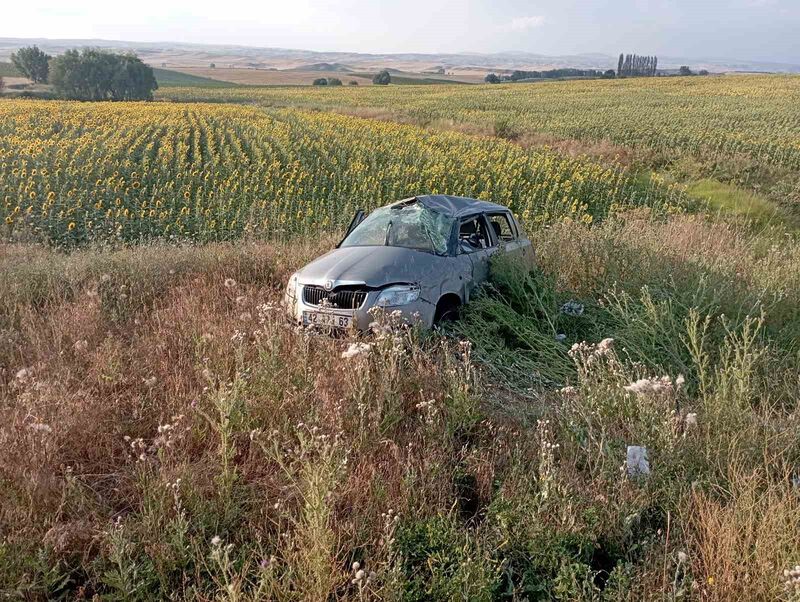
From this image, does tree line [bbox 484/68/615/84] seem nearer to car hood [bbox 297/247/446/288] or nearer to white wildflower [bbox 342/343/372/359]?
car hood [bbox 297/247/446/288]

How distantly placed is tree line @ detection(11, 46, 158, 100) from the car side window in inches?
2330

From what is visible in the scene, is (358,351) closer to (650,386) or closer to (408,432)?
(408,432)

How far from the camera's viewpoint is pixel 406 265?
6133mm

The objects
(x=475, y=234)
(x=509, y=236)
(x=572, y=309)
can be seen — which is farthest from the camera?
(x=509, y=236)

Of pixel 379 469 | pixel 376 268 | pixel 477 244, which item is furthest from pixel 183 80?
pixel 379 469

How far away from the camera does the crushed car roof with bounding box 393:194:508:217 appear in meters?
7.24

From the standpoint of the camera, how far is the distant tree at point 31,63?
71438mm

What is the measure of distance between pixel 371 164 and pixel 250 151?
4.97 meters

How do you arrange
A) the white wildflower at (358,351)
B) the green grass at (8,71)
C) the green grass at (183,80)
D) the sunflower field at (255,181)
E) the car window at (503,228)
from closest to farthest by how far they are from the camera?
the white wildflower at (358,351) → the car window at (503,228) → the sunflower field at (255,181) → the green grass at (8,71) → the green grass at (183,80)

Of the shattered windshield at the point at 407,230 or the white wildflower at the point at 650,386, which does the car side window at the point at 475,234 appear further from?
the white wildflower at the point at 650,386

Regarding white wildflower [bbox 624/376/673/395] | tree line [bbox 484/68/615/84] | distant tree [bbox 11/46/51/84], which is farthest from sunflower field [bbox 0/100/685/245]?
tree line [bbox 484/68/615/84]

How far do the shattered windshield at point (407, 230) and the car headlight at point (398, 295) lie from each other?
0.83 meters

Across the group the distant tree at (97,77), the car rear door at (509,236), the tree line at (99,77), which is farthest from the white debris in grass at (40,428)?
the distant tree at (97,77)

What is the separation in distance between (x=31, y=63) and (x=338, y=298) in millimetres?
84554
